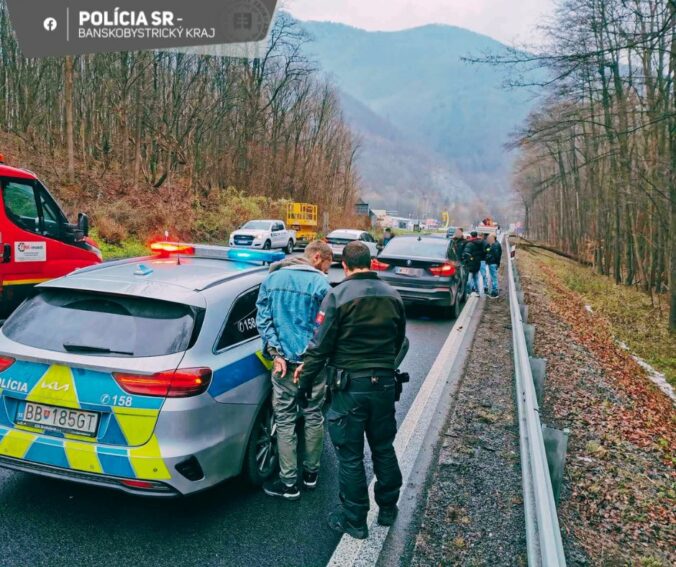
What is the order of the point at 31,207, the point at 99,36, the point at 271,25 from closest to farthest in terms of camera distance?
the point at 31,207 → the point at 99,36 → the point at 271,25

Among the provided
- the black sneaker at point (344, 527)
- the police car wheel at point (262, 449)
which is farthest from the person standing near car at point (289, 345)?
the black sneaker at point (344, 527)

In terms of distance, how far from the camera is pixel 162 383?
3312 millimetres

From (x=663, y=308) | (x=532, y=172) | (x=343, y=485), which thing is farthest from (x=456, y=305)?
(x=532, y=172)

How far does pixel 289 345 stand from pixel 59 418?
4.81ft

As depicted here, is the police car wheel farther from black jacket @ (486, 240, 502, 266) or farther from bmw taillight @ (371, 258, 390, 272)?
black jacket @ (486, 240, 502, 266)

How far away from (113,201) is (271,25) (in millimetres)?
17864

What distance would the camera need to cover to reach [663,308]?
66.0 ft

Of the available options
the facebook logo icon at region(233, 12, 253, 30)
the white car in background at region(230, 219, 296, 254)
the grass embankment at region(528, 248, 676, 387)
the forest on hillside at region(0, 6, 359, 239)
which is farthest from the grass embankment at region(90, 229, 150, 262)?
the facebook logo icon at region(233, 12, 253, 30)

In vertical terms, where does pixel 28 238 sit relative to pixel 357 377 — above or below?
above

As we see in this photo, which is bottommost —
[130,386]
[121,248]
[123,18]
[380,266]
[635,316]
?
[635,316]

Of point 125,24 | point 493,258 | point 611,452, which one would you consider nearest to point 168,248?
point 611,452

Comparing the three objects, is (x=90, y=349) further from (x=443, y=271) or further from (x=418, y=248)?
(x=418, y=248)

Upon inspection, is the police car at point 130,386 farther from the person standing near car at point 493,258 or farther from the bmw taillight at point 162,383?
the person standing near car at point 493,258

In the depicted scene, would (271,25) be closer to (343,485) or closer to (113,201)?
(113,201)
